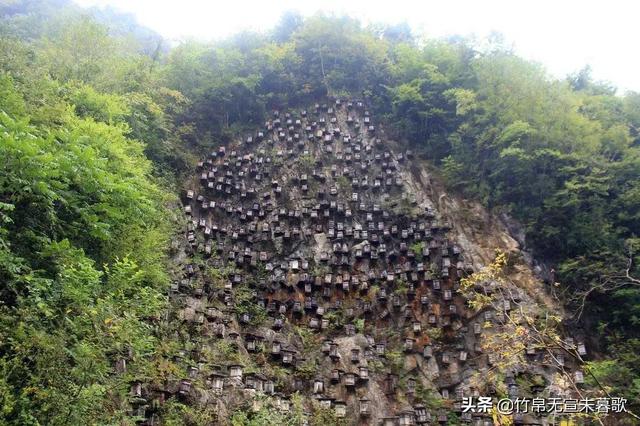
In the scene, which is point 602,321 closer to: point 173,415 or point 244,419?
point 244,419

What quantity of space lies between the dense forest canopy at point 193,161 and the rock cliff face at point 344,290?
1.25 m

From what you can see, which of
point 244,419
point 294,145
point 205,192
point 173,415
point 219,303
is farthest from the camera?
point 294,145

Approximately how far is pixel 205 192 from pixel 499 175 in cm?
1200

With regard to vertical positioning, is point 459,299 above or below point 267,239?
below

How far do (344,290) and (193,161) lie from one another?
30.8ft

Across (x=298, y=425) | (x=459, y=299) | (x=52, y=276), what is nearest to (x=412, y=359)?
(x=459, y=299)

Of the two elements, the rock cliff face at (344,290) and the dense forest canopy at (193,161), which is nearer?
the dense forest canopy at (193,161)

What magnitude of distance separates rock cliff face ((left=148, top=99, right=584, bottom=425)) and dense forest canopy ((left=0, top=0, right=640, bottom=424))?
1250 millimetres

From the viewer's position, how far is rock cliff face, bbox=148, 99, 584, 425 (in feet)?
40.8

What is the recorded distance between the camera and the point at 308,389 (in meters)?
12.8

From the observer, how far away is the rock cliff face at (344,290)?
12.4m

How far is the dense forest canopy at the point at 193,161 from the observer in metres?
7.57

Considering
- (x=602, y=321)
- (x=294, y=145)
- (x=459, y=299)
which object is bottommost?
(x=602, y=321)

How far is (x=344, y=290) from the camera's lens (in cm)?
1573
